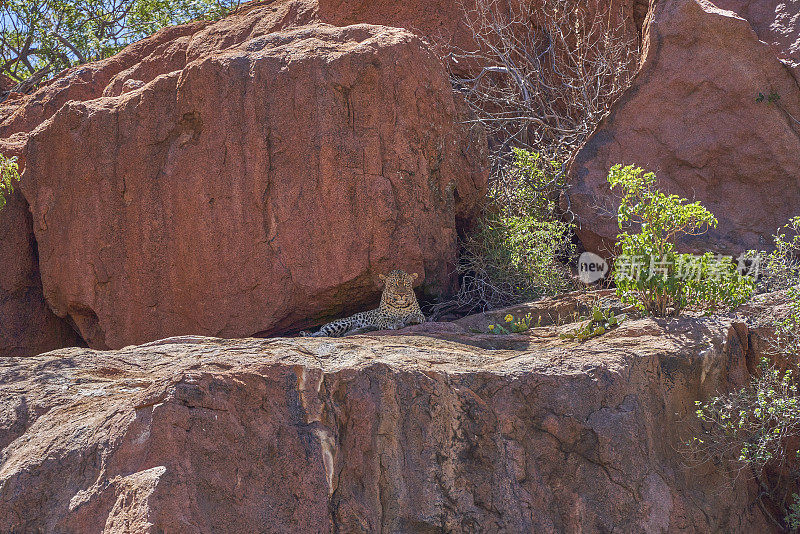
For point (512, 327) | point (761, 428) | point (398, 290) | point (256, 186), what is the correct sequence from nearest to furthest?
point (761, 428), point (512, 327), point (398, 290), point (256, 186)

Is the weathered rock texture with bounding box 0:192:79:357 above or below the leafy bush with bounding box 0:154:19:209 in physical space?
below

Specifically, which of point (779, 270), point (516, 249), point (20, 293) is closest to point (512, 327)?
point (516, 249)

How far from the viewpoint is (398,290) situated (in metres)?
7.99

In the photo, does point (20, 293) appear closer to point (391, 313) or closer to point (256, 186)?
point (256, 186)

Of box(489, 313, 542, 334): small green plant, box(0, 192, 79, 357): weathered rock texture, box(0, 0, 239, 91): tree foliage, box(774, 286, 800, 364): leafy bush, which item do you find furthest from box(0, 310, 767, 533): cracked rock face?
box(0, 0, 239, 91): tree foliage

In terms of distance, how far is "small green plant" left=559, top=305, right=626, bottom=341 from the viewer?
6.34 m

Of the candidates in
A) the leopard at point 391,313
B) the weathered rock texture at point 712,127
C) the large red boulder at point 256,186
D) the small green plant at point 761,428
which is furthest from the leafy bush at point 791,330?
the large red boulder at point 256,186

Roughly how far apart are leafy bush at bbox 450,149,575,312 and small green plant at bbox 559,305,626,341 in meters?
2.15

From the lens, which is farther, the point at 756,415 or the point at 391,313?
the point at 391,313

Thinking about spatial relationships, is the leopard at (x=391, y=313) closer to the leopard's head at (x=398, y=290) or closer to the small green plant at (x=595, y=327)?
the leopard's head at (x=398, y=290)

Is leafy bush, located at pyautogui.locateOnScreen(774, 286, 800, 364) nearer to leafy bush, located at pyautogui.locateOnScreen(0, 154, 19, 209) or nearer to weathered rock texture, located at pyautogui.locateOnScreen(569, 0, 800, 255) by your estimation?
weathered rock texture, located at pyautogui.locateOnScreen(569, 0, 800, 255)

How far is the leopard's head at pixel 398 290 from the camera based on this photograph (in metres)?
8.00

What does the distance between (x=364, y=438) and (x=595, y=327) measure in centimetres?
245

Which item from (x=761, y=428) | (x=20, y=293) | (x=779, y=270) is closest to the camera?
(x=761, y=428)
